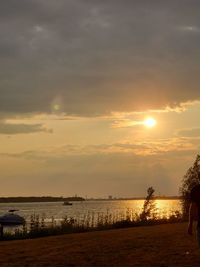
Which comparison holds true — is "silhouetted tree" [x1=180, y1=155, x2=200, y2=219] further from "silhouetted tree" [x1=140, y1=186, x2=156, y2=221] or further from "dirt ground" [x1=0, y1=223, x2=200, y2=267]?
"dirt ground" [x1=0, y1=223, x2=200, y2=267]

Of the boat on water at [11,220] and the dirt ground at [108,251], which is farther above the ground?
the boat on water at [11,220]

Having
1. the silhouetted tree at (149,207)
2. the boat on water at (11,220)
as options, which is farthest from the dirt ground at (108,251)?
the boat on water at (11,220)

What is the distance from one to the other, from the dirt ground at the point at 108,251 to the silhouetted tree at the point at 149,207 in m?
13.1

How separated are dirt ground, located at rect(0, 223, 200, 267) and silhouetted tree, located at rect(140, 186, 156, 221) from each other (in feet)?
43.0

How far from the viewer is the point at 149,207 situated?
37219 mm

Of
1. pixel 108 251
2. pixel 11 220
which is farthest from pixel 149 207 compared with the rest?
pixel 108 251

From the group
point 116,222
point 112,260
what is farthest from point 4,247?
point 116,222

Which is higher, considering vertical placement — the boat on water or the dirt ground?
the boat on water

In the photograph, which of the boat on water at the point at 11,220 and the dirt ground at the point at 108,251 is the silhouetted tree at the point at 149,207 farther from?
the boat on water at the point at 11,220

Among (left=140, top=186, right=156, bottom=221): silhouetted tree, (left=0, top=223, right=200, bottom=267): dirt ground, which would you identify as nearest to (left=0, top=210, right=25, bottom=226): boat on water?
(left=140, top=186, right=156, bottom=221): silhouetted tree

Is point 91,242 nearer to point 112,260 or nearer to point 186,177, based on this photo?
point 112,260

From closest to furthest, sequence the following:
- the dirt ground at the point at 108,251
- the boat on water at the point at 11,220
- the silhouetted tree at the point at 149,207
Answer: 1. the dirt ground at the point at 108,251
2. the silhouetted tree at the point at 149,207
3. the boat on water at the point at 11,220

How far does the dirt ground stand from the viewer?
15.8 metres

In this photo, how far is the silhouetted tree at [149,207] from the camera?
36150 mm
